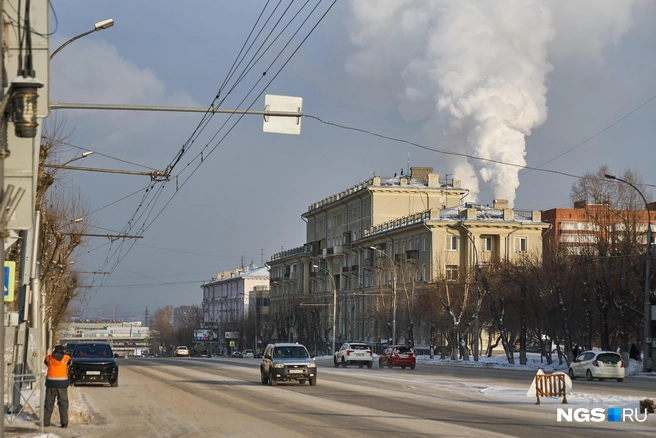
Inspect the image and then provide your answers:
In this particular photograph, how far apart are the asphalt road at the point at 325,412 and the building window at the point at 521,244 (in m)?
56.7

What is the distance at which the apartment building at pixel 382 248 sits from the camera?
286ft

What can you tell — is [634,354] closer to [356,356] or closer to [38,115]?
[356,356]

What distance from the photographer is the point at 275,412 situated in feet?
71.4

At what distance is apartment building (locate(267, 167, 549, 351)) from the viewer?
87188 mm

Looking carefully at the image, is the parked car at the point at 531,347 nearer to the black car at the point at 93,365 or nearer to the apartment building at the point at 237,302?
the apartment building at the point at 237,302

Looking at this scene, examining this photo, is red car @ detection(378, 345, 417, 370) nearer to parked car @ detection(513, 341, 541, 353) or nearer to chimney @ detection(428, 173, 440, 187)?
parked car @ detection(513, 341, 541, 353)

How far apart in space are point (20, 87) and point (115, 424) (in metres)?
11.2

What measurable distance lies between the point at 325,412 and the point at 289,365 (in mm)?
11817

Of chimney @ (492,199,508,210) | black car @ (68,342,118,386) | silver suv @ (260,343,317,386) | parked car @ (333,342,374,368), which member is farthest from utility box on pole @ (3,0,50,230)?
chimney @ (492,199,508,210)

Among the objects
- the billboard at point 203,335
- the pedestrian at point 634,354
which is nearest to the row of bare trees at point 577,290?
the pedestrian at point 634,354

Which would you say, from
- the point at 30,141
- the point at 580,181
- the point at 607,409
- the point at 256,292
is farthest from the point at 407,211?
the point at 30,141

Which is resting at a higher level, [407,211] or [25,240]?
[407,211]

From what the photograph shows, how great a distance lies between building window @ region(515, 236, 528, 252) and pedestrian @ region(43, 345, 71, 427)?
7442 cm

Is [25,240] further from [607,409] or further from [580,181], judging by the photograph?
[580,181]
